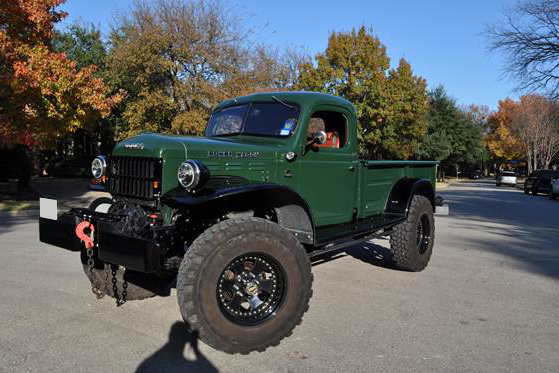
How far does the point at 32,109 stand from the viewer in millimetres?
12711


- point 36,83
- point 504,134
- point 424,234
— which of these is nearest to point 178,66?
point 36,83

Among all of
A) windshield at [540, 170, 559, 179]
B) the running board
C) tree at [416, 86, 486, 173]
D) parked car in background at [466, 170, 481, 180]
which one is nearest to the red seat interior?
the running board

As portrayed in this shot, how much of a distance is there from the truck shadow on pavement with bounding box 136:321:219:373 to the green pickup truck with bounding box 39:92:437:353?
0.59ft

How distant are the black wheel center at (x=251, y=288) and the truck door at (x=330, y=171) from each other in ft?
3.26

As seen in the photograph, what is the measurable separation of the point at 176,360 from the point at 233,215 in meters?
1.29

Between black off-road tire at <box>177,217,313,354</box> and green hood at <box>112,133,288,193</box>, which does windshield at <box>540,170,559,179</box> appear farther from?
black off-road tire at <box>177,217,313,354</box>

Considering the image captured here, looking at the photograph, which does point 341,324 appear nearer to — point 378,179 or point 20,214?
point 378,179

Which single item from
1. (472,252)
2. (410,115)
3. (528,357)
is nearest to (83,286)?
(528,357)

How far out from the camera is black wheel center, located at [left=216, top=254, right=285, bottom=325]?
134 inches

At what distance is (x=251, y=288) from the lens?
348 cm

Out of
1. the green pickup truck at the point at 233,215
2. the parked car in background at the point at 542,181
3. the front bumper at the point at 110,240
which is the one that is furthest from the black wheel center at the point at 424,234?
the parked car in background at the point at 542,181

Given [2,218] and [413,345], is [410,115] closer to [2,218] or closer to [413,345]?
[2,218]

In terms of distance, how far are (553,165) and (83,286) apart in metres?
71.0

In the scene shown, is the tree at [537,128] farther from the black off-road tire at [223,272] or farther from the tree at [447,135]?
the black off-road tire at [223,272]
